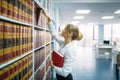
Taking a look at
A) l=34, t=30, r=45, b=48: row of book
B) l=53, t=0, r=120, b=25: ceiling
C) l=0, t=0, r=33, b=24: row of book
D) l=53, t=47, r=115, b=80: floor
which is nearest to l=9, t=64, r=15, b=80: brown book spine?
l=0, t=0, r=33, b=24: row of book

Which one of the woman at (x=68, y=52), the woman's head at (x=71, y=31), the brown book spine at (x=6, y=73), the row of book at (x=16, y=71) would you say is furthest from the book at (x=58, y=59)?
the brown book spine at (x=6, y=73)

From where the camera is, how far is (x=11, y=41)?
145cm

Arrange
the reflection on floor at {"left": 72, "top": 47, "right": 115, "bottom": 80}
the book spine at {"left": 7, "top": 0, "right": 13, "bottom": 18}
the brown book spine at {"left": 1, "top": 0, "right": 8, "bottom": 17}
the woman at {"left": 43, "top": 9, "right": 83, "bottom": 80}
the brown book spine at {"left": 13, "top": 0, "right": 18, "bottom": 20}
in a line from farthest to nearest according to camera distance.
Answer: the reflection on floor at {"left": 72, "top": 47, "right": 115, "bottom": 80}
the woman at {"left": 43, "top": 9, "right": 83, "bottom": 80}
the brown book spine at {"left": 13, "top": 0, "right": 18, "bottom": 20}
the book spine at {"left": 7, "top": 0, "right": 13, "bottom": 18}
the brown book spine at {"left": 1, "top": 0, "right": 8, "bottom": 17}

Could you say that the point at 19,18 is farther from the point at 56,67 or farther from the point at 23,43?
the point at 56,67

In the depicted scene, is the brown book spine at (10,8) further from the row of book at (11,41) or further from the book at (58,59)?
the book at (58,59)

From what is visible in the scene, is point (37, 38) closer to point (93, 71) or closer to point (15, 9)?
point (15, 9)

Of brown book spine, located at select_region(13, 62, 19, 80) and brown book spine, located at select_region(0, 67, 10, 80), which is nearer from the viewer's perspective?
brown book spine, located at select_region(0, 67, 10, 80)

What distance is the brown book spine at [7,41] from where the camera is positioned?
133 centimetres

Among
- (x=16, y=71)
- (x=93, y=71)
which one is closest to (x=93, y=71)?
(x=93, y=71)

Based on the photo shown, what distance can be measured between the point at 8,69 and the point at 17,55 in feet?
0.79

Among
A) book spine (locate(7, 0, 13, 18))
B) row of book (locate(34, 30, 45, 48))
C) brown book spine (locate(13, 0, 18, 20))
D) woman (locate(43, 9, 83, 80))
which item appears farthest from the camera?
row of book (locate(34, 30, 45, 48))

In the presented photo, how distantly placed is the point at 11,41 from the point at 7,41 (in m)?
0.09

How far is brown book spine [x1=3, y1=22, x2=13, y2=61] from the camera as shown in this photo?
1.33 m

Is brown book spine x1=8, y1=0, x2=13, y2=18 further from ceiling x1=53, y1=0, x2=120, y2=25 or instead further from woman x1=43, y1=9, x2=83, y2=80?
ceiling x1=53, y1=0, x2=120, y2=25
